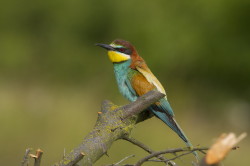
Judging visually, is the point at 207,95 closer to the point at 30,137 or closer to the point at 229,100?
the point at 229,100

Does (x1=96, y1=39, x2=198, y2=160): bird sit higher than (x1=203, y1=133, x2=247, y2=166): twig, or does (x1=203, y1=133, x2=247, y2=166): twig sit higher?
(x1=203, y1=133, x2=247, y2=166): twig

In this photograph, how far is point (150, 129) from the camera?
5.14m

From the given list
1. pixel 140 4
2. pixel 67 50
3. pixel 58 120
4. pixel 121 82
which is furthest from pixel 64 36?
pixel 121 82

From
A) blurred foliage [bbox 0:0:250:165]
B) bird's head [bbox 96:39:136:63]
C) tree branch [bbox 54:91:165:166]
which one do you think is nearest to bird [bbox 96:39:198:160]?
bird's head [bbox 96:39:136:63]

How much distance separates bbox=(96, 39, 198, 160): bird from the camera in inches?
102

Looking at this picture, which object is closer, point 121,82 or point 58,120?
point 121,82

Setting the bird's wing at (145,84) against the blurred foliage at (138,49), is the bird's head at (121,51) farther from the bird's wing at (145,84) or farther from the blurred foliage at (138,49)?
the blurred foliage at (138,49)

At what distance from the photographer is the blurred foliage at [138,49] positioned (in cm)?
561

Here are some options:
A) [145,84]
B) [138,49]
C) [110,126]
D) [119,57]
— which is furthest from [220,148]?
[138,49]

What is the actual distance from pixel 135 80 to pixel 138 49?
3.16m

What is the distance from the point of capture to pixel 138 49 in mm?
5863

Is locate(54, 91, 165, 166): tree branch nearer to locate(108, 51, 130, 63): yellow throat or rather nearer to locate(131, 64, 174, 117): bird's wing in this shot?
locate(131, 64, 174, 117): bird's wing

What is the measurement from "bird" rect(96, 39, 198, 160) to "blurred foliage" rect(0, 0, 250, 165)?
2.38m

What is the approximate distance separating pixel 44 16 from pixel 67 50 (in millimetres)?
539
